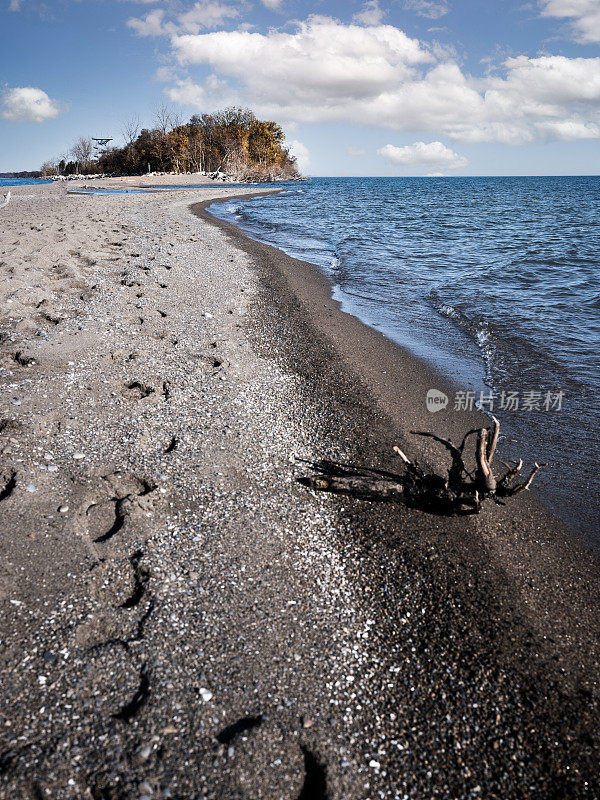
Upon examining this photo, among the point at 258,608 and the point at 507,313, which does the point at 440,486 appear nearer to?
the point at 258,608

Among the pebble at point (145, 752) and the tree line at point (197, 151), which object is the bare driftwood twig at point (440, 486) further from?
the tree line at point (197, 151)

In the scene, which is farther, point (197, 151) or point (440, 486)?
point (197, 151)

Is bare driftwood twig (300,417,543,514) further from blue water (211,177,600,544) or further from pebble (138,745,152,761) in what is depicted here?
pebble (138,745,152,761)

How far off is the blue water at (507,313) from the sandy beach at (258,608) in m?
1.06

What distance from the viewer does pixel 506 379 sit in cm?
824

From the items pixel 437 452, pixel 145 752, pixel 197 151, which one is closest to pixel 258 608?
pixel 145 752

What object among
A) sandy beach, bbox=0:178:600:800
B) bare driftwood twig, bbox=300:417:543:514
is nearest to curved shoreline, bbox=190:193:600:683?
sandy beach, bbox=0:178:600:800

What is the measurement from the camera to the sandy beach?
8.52 ft

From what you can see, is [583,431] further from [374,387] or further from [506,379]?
[374,387]

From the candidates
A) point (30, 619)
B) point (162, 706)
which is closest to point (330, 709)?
point (162, 706)

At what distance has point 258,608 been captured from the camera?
352 centimetres

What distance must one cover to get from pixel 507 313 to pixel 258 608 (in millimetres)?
10544

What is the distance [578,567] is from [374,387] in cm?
387

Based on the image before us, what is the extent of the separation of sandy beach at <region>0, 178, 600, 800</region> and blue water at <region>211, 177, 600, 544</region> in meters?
1.06
